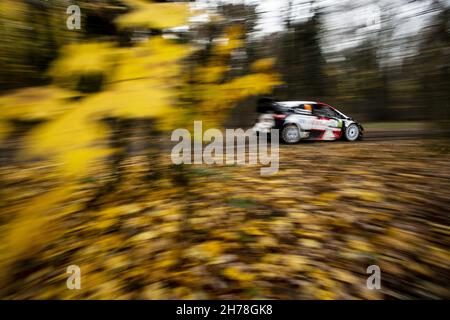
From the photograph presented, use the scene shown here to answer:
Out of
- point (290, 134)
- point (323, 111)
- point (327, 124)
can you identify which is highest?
point (323, 111)

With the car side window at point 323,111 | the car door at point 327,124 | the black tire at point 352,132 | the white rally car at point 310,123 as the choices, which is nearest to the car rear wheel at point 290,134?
the white rally car at point 310,123

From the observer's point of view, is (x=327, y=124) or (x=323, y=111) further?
(x=327, y=124)

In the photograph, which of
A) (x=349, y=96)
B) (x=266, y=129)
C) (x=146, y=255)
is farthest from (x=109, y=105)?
(x=266, y=129)

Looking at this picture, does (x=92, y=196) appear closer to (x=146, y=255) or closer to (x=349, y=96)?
(x=146, y=255)

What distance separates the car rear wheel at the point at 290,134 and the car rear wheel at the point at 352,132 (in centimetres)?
144

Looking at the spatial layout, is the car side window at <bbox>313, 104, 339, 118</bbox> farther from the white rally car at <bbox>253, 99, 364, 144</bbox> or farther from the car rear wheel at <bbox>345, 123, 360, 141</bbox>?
the car rear wheel at <bbox>345, 123, 360, 141</bbox>

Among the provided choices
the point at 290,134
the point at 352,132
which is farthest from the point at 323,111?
the point at 352,132

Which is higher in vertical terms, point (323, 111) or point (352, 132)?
point (323, 111)

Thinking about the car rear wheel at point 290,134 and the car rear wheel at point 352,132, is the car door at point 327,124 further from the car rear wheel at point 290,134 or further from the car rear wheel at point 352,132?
the car rear wheel at point 290,134

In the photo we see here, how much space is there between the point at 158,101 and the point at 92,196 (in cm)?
230

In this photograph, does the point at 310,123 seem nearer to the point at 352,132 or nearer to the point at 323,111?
the point at 323,111

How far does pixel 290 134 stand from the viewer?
7.37 m

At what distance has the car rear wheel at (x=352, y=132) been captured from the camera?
25.0 ft

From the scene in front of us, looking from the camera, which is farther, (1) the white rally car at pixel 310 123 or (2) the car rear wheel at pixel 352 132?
(2) the car rear wheel at pixel 352 132
